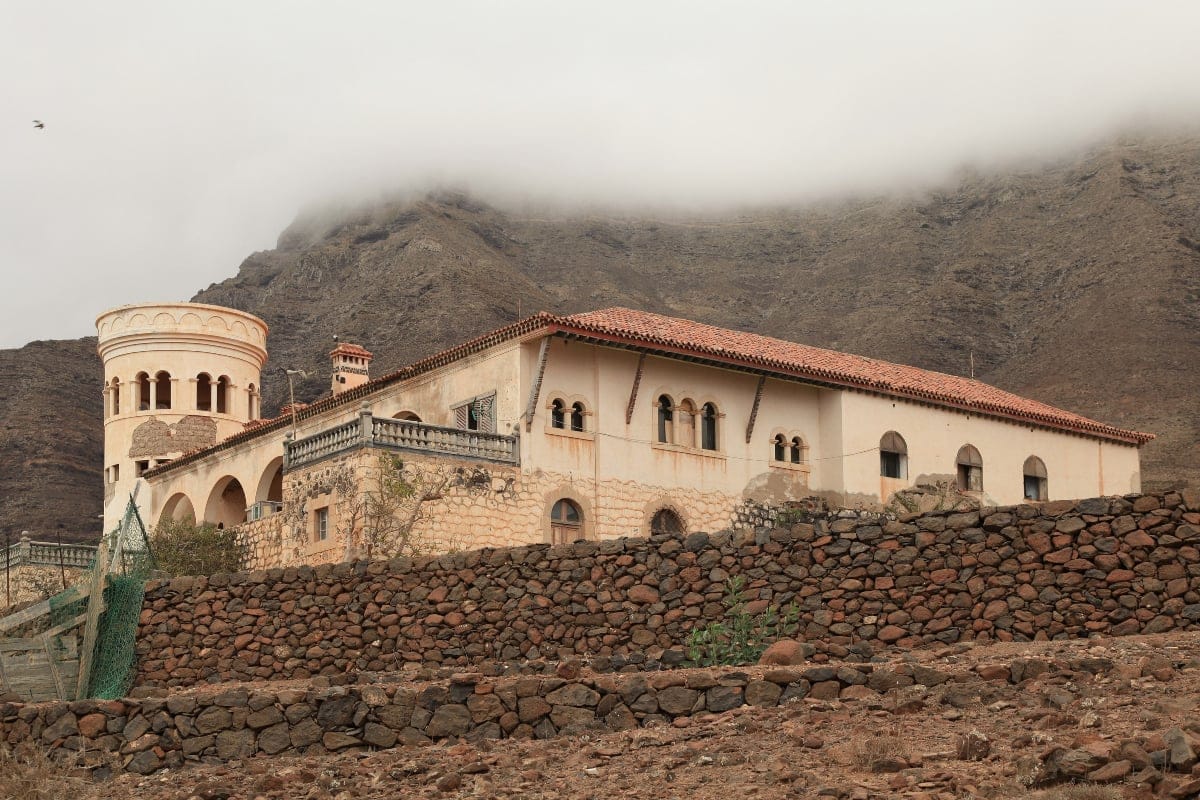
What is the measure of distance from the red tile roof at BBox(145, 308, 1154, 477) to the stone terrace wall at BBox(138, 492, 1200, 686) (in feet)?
33.9

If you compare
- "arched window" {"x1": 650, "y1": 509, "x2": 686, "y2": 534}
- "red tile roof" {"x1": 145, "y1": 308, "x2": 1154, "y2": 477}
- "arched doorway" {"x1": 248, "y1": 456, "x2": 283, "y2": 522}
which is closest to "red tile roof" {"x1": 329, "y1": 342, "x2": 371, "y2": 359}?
"red tile roof" {"x1": 145, "y1": 308, "x2": 1154, "y2": 477}

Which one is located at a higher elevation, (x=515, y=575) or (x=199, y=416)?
(x=199, y=416)

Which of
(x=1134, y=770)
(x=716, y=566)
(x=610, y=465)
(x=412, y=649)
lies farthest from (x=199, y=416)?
(x=1134, y=770)

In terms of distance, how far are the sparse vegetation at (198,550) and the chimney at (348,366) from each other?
7280 mm

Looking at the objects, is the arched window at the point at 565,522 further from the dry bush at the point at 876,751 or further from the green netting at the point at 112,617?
the dry bush at the point at 876,751

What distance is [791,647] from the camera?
17.9 metres

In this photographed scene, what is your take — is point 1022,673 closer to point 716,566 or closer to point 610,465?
point 716,566

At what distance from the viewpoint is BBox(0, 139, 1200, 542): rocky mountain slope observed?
76.2 meters

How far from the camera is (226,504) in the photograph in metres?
45.4

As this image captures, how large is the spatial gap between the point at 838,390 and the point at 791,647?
71.7 ft

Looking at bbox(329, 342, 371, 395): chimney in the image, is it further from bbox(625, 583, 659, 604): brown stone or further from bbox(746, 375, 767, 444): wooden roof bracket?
bbox(625, 583, 659, 604): brown stone

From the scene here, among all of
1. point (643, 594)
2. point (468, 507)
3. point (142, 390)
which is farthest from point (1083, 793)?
point (142, 390)

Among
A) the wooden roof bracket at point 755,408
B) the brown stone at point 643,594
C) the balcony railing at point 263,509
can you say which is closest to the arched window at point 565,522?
the wooden roof bracket at point 755,408

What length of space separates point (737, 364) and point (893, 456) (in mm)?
5523
